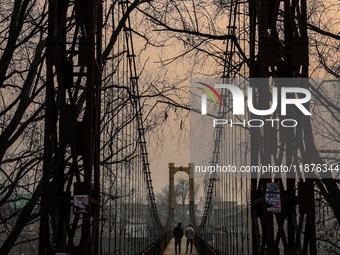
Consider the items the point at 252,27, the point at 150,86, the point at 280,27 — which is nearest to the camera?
the point at 252,27

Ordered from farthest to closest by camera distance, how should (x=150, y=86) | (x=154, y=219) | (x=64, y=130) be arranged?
(x=154, y=219), (x=150, y=86), (x=64, y=130)

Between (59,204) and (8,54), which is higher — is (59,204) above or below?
below

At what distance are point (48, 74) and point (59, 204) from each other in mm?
1269

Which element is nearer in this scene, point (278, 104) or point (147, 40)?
point (278, 104)

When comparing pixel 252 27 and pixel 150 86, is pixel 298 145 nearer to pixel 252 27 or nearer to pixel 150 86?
pixel 252 27

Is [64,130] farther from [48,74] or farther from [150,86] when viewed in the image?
[150,86]

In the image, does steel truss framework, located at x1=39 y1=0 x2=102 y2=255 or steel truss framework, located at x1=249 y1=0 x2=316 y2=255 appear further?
steel truss framework, located at x1=249 y1=0 x2=316 y2=255

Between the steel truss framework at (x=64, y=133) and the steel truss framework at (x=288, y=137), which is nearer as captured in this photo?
the steel truss framework at (x=64, y=133)

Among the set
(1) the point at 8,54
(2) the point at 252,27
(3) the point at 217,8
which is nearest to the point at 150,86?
(3) the point at 217,8

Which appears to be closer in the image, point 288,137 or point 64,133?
point 64,133

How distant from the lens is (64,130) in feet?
19.6

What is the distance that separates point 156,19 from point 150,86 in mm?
1572

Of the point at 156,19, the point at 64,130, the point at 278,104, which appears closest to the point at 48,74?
the point at 64,130

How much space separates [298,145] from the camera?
638 centimetres
